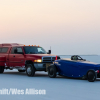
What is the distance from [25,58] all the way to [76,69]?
14.4ft

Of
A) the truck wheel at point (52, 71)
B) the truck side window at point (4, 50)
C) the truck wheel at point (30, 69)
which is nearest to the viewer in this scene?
the truck wheel at point (52, 71)

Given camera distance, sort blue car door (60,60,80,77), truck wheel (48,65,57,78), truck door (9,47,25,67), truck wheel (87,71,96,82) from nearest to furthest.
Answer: truck wheel (87,71,96,82)
blue car door (60,60,80,77)
truck wheel (48,65,57,78)
truck door (9,47,25,67)

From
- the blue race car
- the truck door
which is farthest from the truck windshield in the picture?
the blue race car

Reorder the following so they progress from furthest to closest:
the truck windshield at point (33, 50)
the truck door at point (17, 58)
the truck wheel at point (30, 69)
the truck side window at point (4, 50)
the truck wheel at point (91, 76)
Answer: the truck side window at point (4, 50) < the truck windshield at point (33, 50) < the truck door at point (17, 58) < the truck wheel at point (30, 69) < the truck wheel at point (91, 76)

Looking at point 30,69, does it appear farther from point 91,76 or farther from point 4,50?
point 91,76

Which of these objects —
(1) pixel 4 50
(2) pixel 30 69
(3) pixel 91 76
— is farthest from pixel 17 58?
(3) pixel 91 76

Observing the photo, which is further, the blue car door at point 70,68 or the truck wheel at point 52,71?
the truck wheel at point 52,71

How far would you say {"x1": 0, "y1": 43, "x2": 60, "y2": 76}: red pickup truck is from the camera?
17203 mm

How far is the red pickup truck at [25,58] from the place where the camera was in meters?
17.2

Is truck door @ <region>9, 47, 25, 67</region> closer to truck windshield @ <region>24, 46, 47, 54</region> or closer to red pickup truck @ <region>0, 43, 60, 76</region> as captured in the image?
red pickup truck @ <region>0, 43, 60, 76</region>

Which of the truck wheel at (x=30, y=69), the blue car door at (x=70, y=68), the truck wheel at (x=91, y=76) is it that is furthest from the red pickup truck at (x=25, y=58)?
the truck wheel at (x=91, y=76)

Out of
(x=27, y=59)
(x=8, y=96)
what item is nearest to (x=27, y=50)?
(x=27, y=59)

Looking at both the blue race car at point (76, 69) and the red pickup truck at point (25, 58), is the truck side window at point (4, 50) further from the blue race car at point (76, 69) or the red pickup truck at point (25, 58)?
the blue race car at point (76, 69)

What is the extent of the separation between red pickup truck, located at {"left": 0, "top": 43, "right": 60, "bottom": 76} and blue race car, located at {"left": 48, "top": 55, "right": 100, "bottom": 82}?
110 centimetres
